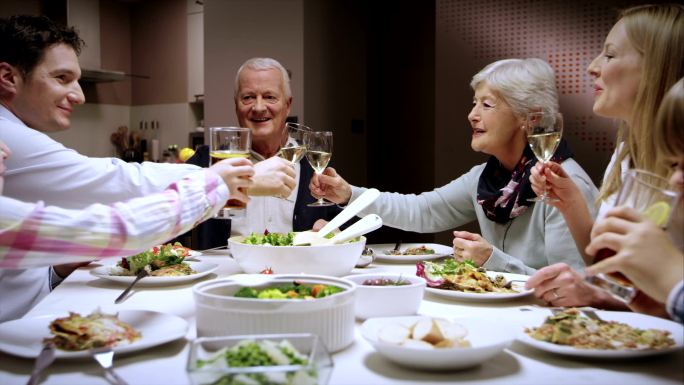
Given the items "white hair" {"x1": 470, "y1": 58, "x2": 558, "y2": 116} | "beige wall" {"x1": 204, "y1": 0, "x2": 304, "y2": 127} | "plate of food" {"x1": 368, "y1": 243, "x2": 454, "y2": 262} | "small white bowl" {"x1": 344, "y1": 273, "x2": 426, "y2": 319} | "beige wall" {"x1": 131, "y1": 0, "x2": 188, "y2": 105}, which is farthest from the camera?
"beige wall" {"x1": 131, "y1": 0, "x2": 188, "y2": 105}

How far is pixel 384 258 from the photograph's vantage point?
2.07 m

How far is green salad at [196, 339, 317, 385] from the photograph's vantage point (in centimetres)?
75

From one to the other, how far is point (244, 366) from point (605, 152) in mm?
3348

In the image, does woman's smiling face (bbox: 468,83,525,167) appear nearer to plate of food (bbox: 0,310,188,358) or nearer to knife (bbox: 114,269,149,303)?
knife (bbox: 114,269,149,303)

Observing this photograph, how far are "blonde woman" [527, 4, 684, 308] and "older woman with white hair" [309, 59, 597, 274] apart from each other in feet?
1.07

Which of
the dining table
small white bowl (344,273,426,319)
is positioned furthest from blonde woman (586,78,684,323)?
small white bowl (344,273,426,319)

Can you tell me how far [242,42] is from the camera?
4.83 m

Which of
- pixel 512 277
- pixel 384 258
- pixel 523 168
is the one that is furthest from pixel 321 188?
pixel 512 277

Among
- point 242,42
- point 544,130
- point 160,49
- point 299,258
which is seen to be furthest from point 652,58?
point 160,49

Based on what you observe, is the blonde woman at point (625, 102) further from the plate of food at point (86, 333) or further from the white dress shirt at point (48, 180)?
the white dress shirt at point (48, 180)

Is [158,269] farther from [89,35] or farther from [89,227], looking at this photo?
[89,35]

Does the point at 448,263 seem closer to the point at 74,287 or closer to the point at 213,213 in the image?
the point at 213,213

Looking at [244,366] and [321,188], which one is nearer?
[244,366]

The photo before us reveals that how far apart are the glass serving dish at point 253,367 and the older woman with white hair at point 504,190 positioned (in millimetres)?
1458
